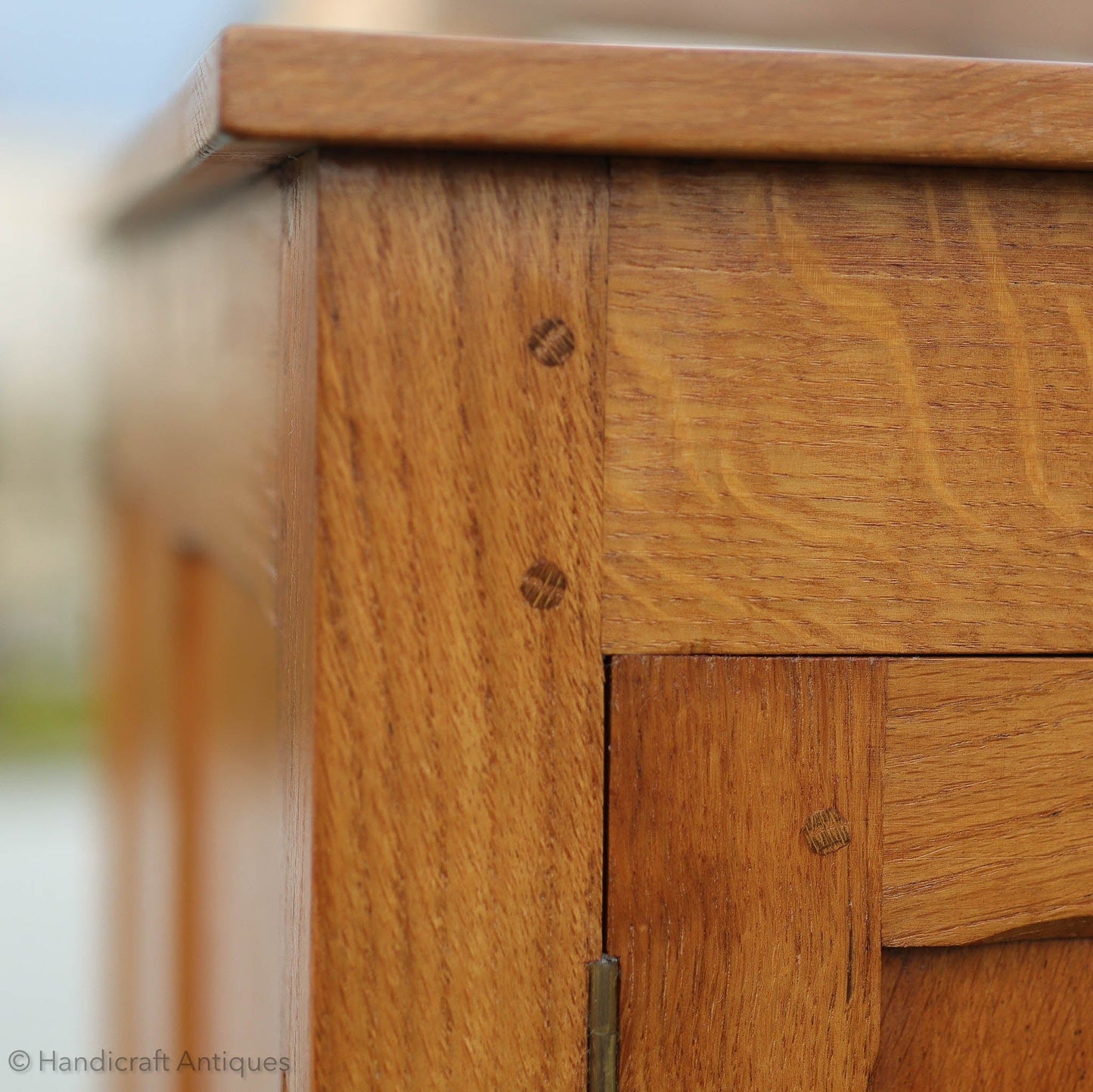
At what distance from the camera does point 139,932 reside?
520mm

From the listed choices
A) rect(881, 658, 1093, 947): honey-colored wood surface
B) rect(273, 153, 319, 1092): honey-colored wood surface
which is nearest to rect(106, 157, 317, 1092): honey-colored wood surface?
rect(273, 153, 319, 1092): honey-colored wood surface

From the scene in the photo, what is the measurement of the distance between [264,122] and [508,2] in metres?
0.68

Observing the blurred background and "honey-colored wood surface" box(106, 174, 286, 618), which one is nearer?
"honey-colored wood surface" box(106, 174, 286, 618)

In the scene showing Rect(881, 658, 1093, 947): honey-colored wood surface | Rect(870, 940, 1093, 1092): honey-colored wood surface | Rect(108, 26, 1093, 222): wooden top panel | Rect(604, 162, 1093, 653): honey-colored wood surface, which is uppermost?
Rect(108, 26, 1093, 222): wooden top panel

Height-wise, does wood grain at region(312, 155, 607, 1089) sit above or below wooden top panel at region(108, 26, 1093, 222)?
below

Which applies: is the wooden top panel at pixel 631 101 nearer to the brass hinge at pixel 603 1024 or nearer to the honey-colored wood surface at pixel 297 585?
the honey-colored wood surface at pixel 297 585

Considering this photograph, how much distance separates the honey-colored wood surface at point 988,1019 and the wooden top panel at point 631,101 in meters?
0.14

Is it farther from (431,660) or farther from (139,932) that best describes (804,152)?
(139,932)

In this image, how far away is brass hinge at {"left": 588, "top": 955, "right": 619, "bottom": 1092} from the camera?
207 mm

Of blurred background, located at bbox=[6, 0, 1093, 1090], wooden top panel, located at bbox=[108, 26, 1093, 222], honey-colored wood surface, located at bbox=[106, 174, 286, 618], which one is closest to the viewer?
wooden top panel, located at bbox=[108, 26, 1093, 222]

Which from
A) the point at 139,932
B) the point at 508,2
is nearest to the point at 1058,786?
the point at 139,932

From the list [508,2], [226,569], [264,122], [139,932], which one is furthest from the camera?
[508,2]

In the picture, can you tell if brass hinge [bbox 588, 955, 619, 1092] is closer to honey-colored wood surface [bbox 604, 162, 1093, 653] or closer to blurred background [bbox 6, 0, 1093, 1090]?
honey-colored wood surface [bbox 604, 162, 1093, 653]

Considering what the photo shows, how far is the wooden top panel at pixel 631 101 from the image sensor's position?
0.59 feet
